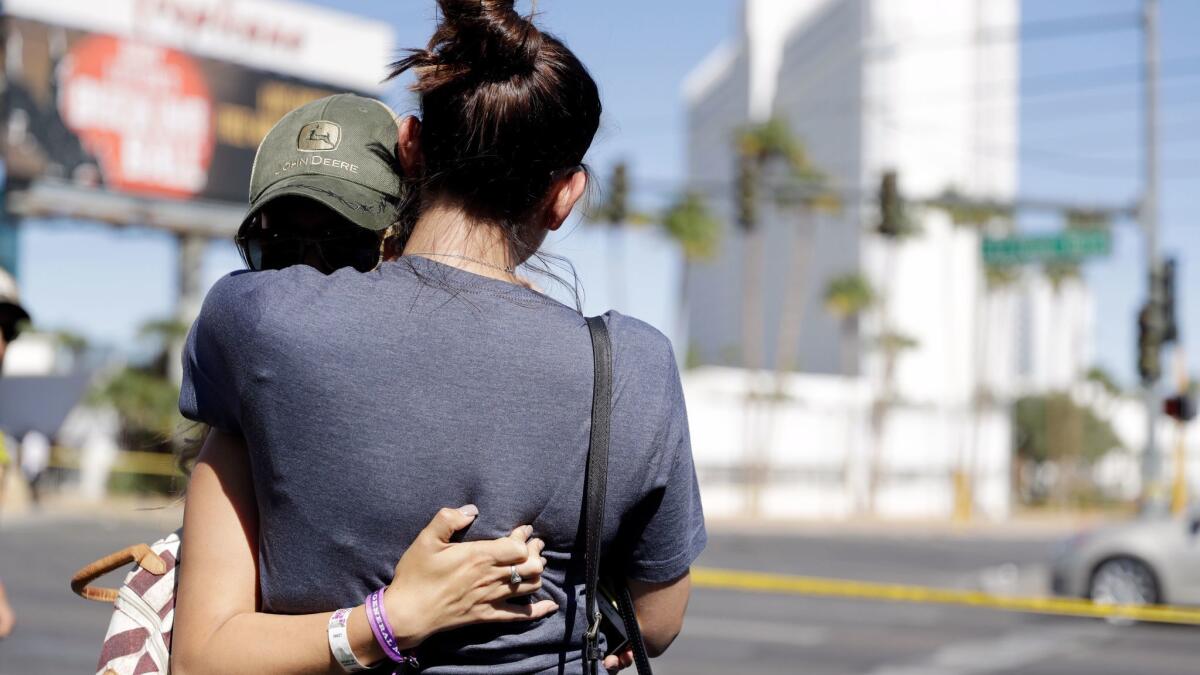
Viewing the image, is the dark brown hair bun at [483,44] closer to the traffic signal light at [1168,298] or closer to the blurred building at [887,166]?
the traffic signal light at [1168,298]

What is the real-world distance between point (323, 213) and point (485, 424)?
421mm

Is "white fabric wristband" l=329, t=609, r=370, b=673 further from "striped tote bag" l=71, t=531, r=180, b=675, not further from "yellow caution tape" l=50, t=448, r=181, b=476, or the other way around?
"yellow caution tape" l=50, t=448, r=181, b=476

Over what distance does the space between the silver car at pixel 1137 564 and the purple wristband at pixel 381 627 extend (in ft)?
40.0

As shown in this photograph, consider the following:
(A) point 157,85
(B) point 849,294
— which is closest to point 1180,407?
(A) point 157,85

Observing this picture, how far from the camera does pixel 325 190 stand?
170 centimetres

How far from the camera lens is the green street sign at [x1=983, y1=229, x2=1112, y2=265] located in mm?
18359

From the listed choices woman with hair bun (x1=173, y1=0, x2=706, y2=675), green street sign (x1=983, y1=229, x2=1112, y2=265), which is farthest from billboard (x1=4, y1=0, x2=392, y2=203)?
woman with hair bun (x1=173, y1=0, x2=706, y2=675)

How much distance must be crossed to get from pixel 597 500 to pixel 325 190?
1.80ft

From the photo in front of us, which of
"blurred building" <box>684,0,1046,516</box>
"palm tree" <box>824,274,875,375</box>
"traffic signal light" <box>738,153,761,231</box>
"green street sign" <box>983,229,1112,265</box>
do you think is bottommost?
"green street sign" <box>983,229,1112,265</box>

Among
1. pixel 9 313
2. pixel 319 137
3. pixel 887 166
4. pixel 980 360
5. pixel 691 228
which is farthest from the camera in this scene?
pixel 887 166

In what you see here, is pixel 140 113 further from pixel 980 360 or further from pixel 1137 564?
pixel 980 360

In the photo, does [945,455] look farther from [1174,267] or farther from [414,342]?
[414,342]

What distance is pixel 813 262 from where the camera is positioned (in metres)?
91.2

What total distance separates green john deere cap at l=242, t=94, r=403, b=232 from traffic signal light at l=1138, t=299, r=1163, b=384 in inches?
637
